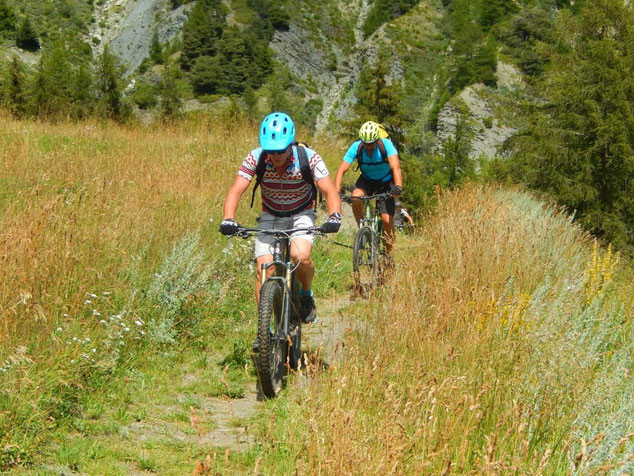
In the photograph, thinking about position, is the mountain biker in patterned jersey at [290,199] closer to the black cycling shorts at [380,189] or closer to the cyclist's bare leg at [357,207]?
the cyclist's bare leg at [357,207]

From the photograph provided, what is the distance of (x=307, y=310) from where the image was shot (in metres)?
5.80

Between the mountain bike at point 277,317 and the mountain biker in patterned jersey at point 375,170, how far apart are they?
3.24m

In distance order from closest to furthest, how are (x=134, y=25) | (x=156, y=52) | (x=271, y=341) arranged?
1. (x=271, y=341)
2. (x=156, y=52)
3. (x=134, y=25)

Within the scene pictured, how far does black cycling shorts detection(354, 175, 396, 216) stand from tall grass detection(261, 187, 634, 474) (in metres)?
3.22

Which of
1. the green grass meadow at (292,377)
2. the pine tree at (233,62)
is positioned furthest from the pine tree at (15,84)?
the pine tree at (233,62)

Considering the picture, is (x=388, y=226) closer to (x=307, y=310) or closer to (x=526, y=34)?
(x=307, y=310)

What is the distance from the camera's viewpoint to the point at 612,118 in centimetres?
1917

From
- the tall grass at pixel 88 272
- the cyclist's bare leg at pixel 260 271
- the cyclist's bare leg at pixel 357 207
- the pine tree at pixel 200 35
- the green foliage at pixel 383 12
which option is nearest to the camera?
A: the tall grass at pixel 88 272

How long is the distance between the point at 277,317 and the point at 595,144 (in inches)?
692

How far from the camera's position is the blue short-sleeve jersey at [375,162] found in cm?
876

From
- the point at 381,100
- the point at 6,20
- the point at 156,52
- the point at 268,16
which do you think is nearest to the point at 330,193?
the point at 381,100

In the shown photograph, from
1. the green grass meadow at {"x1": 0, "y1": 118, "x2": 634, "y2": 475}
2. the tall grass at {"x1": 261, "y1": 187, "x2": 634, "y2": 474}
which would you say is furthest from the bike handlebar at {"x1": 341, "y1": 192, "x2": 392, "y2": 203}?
the tall grass at {"x1": 261, "y1": 187, "x2": 634, "y2": 474}

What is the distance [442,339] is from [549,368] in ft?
2.79

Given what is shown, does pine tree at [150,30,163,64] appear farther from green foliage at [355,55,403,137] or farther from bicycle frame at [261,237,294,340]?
bicycle frame at [261,237,294,340]
